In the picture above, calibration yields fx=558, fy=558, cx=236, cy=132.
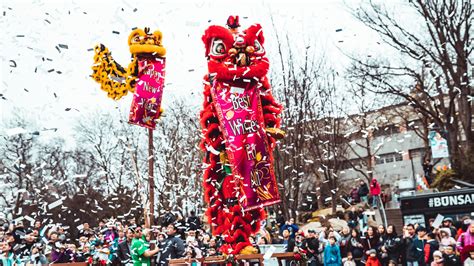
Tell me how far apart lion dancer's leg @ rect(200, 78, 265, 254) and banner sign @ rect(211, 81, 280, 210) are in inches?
9.0

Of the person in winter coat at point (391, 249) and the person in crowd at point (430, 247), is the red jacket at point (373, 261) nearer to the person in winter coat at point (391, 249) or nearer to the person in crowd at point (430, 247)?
the person in winter coat at point (391, 249)

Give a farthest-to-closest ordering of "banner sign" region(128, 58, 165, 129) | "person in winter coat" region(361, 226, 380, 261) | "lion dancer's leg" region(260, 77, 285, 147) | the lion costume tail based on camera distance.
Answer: the lion costume tail
"banner sign" region(128, 58, 165, 129)
"person in winter coat" region(361, 226, 380, 261)
"lion dancer's leg" region(260, 77, 285, 147)

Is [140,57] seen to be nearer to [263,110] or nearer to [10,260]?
[263,110]

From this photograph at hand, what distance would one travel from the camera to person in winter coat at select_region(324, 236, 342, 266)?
40.0ft

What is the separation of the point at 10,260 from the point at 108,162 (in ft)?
77.5

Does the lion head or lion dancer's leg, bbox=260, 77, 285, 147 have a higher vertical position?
the lion head

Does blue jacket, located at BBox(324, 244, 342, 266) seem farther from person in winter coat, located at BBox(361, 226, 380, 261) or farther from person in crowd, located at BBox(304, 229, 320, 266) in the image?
person in winter coat, located at BBox(361, 226, 380, 261)

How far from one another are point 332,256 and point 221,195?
3.29 m

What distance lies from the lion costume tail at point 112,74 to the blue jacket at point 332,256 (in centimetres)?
593

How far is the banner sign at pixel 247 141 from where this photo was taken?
33.2 feet

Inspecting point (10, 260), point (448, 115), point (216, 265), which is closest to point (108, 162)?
point (448, 115)

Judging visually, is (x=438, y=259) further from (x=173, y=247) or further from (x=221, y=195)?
(x=173, y=247)

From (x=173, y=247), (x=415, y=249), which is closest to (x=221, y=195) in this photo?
(x=173, y=247)

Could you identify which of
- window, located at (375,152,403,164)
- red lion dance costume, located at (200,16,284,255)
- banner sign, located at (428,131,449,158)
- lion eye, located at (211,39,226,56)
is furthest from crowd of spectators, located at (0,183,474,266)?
window, located at (375,152,403,164)
